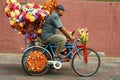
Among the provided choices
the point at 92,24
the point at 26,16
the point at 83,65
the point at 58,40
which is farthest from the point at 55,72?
the point at 92,24

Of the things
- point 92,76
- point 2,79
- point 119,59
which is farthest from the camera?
point 119,59

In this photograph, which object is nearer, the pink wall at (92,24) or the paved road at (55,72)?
the paved road at (55,72)

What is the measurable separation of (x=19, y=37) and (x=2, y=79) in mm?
4072

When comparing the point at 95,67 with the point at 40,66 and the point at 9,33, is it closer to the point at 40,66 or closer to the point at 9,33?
the point at 40,66

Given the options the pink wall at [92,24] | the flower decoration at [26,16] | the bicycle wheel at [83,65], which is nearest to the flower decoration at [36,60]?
the flower decoration at [26,16]

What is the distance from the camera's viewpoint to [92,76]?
31.4ft

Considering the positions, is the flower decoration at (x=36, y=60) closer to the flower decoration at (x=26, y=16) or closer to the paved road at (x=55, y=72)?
the paved road at (x=55, y=72)

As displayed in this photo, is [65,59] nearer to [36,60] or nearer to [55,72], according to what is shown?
[55,72]

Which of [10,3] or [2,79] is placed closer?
[2,79]

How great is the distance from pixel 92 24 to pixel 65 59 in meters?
3.72

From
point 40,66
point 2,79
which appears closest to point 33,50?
point 40,66

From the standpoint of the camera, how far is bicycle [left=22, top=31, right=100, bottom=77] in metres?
9.38

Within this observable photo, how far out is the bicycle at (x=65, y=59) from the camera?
938cm

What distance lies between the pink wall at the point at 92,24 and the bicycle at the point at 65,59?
331 centimetres
